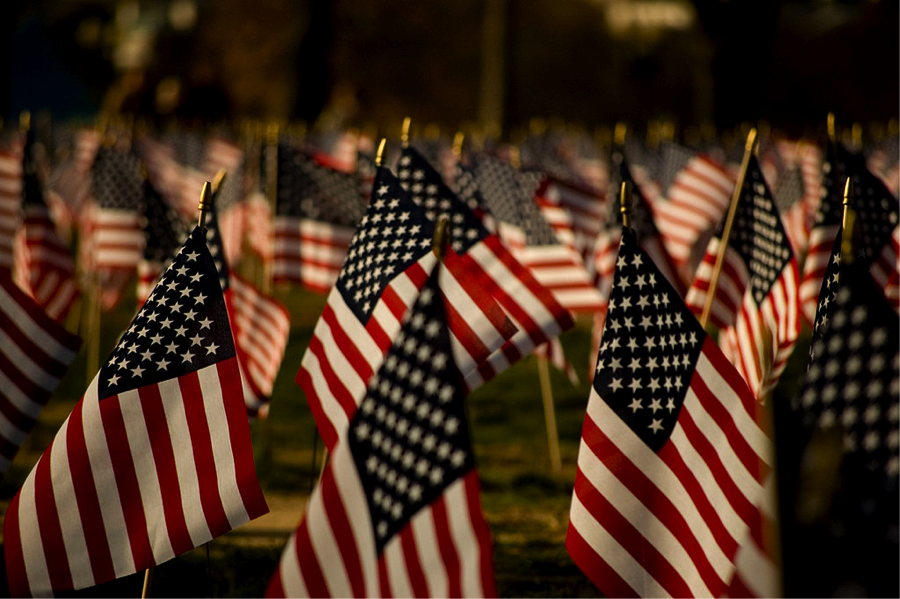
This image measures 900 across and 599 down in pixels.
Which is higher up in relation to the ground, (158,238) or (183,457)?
(158,238)

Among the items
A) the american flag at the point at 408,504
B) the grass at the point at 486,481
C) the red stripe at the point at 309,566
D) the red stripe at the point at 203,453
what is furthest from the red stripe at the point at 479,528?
the grass at the point at 486,481

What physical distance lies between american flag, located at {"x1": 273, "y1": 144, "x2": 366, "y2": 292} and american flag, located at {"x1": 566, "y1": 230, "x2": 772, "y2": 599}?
13.9ft

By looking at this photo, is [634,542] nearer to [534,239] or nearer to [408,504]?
[408,504]

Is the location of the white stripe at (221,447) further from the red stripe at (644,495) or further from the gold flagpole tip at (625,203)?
the gold flagpole tip at (625,203)

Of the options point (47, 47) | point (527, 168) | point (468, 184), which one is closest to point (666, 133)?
point (527, 168)

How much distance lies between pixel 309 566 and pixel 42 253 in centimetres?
576

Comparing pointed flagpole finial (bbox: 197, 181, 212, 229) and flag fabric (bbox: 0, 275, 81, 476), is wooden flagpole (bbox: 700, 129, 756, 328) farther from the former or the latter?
flag fabric (bbox: 0, 275, 81, 476)

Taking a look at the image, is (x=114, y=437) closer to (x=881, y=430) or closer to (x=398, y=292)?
(x=398, y=292)

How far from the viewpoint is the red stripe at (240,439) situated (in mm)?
4301

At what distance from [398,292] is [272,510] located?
2803 mm

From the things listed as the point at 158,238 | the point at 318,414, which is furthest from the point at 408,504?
Answer: the point at 158,238

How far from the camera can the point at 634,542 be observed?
4.18 metres

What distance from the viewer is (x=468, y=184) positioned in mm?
7695

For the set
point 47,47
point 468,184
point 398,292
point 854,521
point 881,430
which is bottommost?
point 854,521
